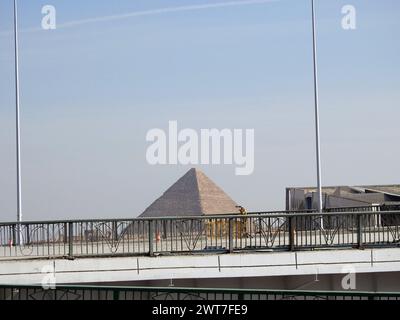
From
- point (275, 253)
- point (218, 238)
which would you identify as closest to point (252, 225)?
point (218, 238)

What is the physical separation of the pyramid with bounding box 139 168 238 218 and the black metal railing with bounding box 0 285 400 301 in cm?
3552

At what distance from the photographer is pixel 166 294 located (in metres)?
13.9

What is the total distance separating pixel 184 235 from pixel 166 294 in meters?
6.66

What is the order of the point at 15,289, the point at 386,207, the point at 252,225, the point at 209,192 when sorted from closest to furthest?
the point at 15,289
the point at 252,225
the point at 386,207
the point at 209,192

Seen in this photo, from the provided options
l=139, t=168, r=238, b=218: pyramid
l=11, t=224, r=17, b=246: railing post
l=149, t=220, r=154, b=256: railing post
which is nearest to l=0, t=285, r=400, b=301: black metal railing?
l=149, t=220, r=154, b=256: railing post

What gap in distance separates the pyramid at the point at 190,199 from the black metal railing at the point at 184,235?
2894 cm

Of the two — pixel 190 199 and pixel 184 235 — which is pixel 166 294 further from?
pixel 190 199

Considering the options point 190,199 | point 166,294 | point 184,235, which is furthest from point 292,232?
point 190,199

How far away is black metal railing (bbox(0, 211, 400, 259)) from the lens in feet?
64.7

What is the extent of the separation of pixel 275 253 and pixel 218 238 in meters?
3.73

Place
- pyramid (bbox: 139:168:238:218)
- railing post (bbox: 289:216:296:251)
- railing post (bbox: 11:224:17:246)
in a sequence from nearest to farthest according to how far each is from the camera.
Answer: railing post (bbox: 289:216:296:251) → railing post (bbox: 11:224:17:246) → pyramid (bbox: 139:168:238:218)

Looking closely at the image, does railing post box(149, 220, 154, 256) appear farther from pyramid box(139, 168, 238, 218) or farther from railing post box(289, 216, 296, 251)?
pyramid box(139, 168, 238, 218)

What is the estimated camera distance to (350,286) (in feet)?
62.5
